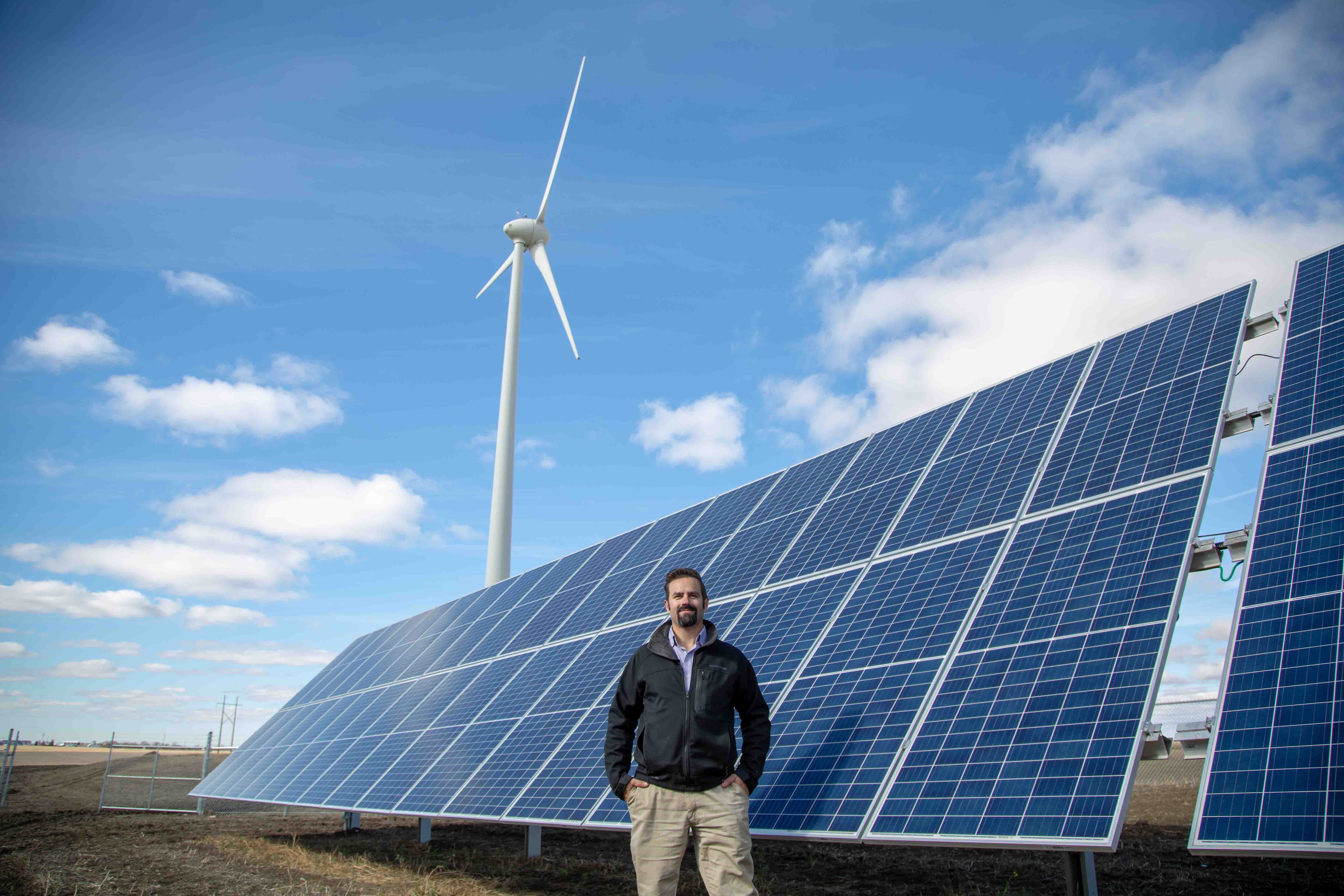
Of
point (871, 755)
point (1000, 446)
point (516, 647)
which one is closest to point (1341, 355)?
point (1000, 446)

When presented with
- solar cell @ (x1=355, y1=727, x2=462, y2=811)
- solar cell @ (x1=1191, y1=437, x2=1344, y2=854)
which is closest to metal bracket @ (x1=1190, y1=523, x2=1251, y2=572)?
solar cell @ (x1=1191, y1=437, x2=1344, y2=854)

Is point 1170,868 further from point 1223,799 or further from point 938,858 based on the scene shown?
point 1223,799

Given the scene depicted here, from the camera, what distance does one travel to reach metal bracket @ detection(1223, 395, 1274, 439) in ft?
32.4

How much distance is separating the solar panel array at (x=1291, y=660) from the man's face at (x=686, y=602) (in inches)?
158

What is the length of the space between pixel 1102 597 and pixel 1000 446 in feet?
14.4

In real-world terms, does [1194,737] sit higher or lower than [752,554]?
lower

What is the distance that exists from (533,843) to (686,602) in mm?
10589

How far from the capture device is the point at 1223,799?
6.48 metres

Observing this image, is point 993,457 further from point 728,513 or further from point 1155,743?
point 728,513

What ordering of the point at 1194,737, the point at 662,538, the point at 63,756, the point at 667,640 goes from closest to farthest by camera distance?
the point at 667,640, the point at 1194,737, the point at 662,538, the point at 63,756

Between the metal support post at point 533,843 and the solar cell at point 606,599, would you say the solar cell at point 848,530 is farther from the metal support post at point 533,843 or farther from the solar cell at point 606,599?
the metal support post at point 533,843

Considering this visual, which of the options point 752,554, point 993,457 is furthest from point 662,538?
point 993,457

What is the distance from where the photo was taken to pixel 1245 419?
995 centimetres

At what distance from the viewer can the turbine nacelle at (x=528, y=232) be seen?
39.5 m
